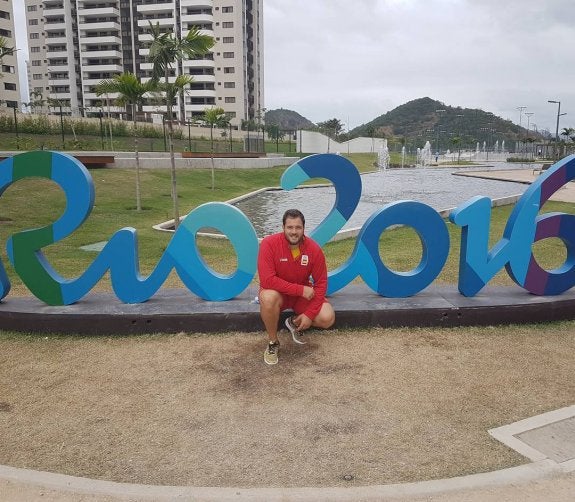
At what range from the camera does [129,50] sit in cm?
7306

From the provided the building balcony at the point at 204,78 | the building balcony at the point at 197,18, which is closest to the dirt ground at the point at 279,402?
the building balcony at the point at 204,78

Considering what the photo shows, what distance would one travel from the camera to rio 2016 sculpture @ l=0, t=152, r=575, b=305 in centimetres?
618

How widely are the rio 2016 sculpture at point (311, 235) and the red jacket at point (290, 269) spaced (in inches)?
36.5

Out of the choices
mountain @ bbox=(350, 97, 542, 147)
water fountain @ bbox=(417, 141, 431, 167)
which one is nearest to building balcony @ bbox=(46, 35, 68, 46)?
water fountain @ bbox=(417, 141, 431, 167)

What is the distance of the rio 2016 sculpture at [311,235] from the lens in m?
6.18

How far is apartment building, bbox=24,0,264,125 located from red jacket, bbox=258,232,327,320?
6450 cm

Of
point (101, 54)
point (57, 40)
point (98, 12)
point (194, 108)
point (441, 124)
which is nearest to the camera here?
point (194, 108)

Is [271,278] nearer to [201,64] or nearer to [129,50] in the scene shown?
[201,64]

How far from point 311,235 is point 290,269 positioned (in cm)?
118

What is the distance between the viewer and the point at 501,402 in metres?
4.48

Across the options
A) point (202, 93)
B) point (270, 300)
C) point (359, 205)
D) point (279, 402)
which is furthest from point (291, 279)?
point (202, 93)

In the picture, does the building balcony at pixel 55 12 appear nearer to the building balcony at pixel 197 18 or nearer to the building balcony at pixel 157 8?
the building balcony at pixel 157 8

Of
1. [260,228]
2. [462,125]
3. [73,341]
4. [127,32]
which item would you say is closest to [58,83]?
[127,32]

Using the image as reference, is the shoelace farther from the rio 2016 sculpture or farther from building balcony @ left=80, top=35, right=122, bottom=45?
building balcony @ left=80, top=35, right=122, bottom=45
